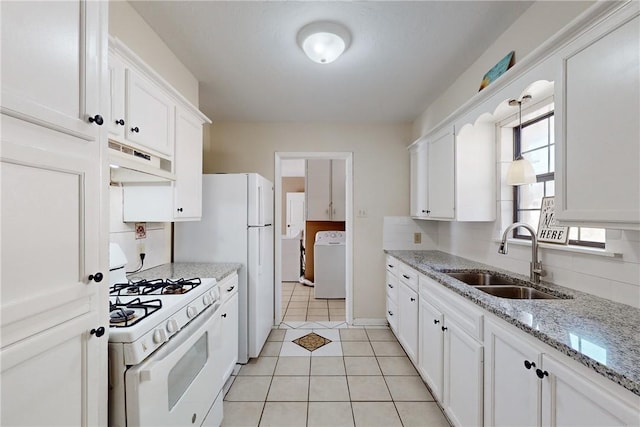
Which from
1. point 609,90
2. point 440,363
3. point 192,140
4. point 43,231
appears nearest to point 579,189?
point 609,90

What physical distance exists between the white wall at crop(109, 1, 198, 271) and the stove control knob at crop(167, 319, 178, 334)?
918 millimetres

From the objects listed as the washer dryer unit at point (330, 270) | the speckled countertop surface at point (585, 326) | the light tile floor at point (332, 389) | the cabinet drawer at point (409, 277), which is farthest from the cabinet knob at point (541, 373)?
the washer dryer unit at point (330, 270)

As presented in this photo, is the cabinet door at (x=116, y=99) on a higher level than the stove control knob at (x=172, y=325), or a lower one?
higher

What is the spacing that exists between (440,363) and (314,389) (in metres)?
0.97

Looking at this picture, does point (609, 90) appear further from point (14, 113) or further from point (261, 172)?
point (261, 172)

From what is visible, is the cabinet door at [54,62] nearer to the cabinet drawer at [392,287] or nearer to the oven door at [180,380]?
the oven door at [180,380]

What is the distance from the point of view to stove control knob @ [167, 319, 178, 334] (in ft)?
4.20

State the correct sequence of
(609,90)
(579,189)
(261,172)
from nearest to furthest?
(609,90)
(579,189)
(261,172)

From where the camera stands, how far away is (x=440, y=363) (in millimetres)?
1904

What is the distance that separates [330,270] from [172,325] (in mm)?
3477

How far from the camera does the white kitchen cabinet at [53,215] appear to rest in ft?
2.18

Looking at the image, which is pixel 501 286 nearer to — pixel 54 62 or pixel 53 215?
pixel 53 215

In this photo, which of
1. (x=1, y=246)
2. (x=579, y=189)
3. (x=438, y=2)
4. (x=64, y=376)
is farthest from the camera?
(x=438, y=2)

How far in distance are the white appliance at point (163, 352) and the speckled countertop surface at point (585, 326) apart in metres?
1.41
